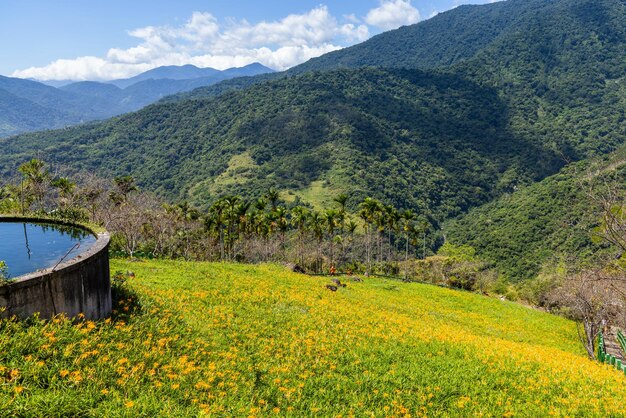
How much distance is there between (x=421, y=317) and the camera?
23.7 m

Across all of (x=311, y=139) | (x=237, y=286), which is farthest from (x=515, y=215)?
(x=237, y=286)

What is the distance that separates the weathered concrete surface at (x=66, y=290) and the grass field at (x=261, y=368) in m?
0.44

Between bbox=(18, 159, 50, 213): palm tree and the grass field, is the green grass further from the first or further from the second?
the grass field

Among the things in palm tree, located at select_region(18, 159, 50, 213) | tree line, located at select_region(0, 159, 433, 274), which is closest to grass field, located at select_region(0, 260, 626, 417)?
tree line, located at select_region(0, 159, 433, 274)

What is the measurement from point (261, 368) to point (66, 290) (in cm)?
555

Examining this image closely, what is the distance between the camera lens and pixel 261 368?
1033cm

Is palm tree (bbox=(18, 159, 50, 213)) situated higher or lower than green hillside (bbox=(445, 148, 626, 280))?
higher

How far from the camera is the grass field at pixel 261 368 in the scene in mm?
7434

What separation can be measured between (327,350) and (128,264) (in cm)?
1485

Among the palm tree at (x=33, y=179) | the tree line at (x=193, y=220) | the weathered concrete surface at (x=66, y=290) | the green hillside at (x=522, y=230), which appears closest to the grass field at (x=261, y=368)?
the weathered concrete surface at (x=66, y=290)

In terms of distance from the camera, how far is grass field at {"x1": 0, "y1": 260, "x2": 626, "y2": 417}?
743 cm

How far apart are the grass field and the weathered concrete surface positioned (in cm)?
44

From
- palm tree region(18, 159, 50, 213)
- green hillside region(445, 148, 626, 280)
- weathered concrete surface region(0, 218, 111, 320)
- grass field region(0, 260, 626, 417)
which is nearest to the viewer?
grass field region(0, 260, 626, 417)

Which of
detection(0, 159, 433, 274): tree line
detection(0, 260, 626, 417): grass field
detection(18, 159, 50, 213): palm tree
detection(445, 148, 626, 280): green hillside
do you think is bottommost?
detection(445, 148, 626, 280): green hillside
